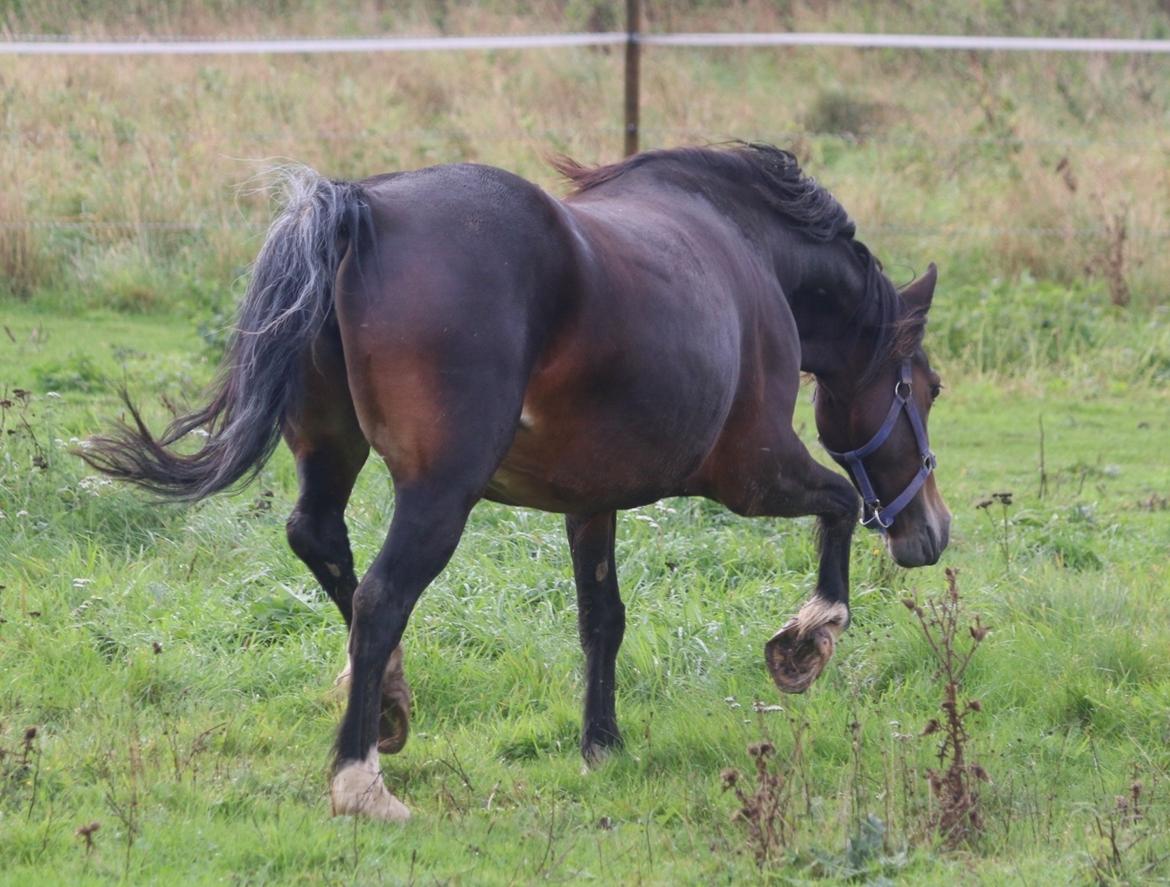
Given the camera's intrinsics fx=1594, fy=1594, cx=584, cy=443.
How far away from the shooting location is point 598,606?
487 centimetres

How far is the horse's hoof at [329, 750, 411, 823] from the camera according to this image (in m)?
3.73

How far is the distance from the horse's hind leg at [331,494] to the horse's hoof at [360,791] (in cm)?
42

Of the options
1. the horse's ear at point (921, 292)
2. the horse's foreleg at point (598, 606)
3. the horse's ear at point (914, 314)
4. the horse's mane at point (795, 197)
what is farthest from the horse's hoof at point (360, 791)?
the horse's ear at point (921, 292)

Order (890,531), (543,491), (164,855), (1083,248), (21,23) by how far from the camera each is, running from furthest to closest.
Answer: (21,23) → (1083,248) → (890,531) → (543,491) → (164,855)

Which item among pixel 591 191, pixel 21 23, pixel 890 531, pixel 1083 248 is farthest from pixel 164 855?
pixel 21 23

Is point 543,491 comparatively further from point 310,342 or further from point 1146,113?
point 1146,113

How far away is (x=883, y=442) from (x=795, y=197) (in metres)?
0.87

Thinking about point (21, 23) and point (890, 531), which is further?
point (21, 23)

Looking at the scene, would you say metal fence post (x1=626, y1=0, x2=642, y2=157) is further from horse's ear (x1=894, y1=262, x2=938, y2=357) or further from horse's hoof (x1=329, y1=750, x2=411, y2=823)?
horse's hoof (x1=329, y1=750, x2=411, y2=823)

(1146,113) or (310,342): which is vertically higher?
(310,342)

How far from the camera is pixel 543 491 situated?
13.7 ft

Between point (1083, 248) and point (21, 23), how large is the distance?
33.2 feet

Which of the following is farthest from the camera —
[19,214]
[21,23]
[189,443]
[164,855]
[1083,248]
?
[21,23]

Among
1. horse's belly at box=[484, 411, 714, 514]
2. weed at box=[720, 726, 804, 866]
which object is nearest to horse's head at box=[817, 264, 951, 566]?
horse's belly at box=[484, 411, 714, 514]
